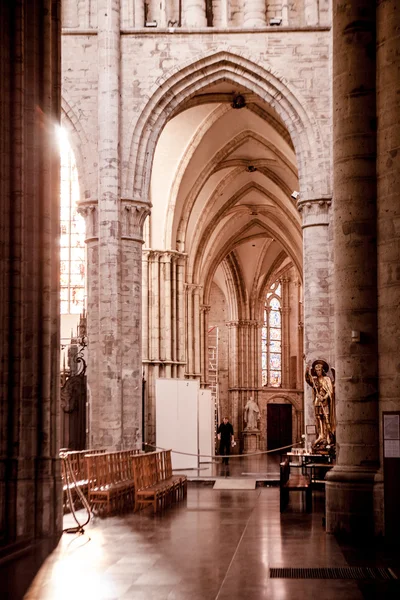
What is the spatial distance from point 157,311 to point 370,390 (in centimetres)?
1819

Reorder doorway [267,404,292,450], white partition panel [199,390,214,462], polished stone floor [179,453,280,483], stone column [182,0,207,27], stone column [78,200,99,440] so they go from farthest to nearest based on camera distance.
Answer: doorway [267,404,292,450], white partition panel [199,390,214,462], stone column [182,0,207,27], polished stone floor [179,453,280,483], stone column [78,200,99,440]

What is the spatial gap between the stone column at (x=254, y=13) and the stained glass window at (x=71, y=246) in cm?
826

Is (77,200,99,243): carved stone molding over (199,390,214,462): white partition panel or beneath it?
over

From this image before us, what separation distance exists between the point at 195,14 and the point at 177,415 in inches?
347

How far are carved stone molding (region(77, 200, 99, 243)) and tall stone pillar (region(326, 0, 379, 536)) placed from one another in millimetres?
10937

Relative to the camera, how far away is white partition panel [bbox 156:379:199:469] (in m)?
22.2

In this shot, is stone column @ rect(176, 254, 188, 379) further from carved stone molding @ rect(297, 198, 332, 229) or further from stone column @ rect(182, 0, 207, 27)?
stone column @ rect(182, 0, 207, 27)

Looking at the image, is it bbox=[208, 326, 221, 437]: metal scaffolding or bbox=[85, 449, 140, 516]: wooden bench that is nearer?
bbox=[85, 449, 140, 516]: wooden bench

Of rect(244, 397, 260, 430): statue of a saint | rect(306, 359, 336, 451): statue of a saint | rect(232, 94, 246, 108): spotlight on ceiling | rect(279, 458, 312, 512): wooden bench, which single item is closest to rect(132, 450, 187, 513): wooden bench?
rect(279, 458, 312, 512): wooden bench

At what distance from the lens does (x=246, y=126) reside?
2694 cm

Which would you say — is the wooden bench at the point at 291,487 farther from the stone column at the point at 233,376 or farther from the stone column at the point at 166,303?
the stone column at the point at 233,376

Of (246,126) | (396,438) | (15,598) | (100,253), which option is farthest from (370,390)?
(246,126)

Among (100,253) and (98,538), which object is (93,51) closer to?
(100,253)

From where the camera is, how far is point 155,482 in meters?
15.1
